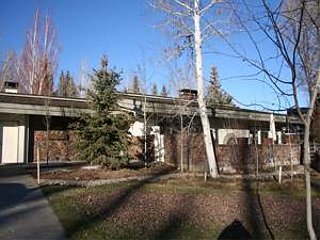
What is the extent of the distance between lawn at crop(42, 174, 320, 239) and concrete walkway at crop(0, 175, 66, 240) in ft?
0.82

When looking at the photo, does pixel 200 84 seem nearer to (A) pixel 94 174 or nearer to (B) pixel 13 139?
(A) pixel 94 174

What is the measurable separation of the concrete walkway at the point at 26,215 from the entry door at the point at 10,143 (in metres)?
12.1

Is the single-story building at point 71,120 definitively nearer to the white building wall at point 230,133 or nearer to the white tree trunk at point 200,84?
the white building wall at point 230,133

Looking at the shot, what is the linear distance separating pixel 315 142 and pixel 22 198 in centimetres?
1843

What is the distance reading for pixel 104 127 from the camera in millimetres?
19625

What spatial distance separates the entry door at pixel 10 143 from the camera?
2744 centimetres

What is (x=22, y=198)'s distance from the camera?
13.0 metres

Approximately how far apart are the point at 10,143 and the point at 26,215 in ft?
59.7

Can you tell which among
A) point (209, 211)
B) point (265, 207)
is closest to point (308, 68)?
point (209, 211)

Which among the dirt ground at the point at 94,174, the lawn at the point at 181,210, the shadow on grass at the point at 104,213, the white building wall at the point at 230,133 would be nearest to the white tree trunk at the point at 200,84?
the dirt ground at the point at 94,174

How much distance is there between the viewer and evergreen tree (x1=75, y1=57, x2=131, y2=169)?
19672 mm

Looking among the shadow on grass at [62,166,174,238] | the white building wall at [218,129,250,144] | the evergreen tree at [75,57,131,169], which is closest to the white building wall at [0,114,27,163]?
the evergreen tree at [75,57,131,169]

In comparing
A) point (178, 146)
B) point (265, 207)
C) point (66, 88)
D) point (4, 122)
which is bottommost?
point (265, 207)

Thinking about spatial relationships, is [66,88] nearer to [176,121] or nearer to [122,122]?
[176,121]
